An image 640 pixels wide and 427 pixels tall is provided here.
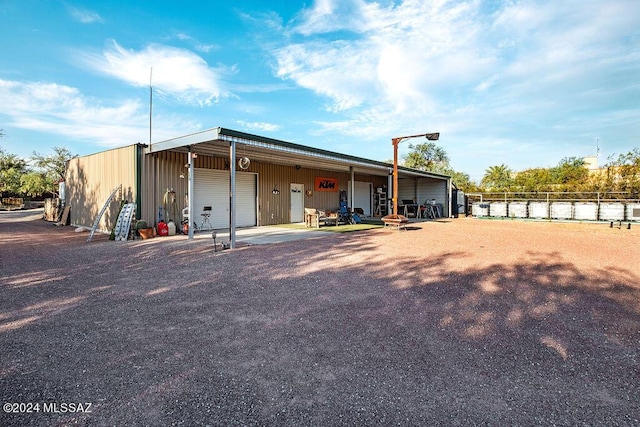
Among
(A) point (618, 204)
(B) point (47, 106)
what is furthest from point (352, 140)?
(B) point (47, 106)

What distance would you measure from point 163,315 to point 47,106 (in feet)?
64.6

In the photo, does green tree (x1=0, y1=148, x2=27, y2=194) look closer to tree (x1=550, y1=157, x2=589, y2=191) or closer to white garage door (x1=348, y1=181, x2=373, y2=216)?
white garage door (x1=348, y1=181, x2=373, y2=216)

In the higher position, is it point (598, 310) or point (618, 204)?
point (618, 204)

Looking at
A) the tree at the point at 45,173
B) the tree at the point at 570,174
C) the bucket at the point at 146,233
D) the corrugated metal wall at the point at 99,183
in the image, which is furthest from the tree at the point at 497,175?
the tree at the point at 45,173

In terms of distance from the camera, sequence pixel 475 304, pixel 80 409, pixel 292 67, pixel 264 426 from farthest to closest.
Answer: pixel 292 67 < pixel 475 304 < pixel 80 409 < pixel 264 426

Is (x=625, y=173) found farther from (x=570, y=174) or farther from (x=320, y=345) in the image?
(x=320, y=345)

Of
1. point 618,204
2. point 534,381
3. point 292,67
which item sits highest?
point 292,67

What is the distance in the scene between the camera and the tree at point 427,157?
3312cm

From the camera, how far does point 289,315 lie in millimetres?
3443

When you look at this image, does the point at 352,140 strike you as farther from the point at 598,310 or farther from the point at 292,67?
the point at 598,310

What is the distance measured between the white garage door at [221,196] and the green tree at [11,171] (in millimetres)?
25373

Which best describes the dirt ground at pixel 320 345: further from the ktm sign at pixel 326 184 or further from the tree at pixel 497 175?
the tree at pixel 497 175

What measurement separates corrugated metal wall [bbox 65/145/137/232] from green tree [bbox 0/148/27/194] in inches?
741

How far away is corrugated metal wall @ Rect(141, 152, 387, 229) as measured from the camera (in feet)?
32.5
